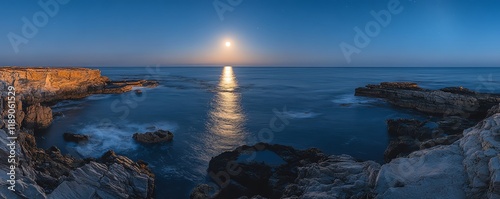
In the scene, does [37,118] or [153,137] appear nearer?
[153,137]

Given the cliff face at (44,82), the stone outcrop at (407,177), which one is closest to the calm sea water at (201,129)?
the cliff face at (44,82)

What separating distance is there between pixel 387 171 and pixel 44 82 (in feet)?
202

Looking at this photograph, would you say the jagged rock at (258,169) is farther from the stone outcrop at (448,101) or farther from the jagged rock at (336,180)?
the stone outcrop at (448,101)

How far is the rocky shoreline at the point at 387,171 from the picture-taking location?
478 inches

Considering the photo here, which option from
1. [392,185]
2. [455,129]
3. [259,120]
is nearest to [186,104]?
[259,120]

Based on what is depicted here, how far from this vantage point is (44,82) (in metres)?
55.0

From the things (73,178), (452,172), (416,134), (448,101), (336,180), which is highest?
(452,172)

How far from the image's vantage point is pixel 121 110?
50.7 meters

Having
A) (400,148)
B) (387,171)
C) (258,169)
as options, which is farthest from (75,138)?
(400,148)

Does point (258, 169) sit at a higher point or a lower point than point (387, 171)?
lower

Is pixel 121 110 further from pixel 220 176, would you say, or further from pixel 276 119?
pixel 220 176

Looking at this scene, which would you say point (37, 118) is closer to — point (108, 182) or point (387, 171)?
point (108, 182)

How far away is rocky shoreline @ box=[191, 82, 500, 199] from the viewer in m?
12.1

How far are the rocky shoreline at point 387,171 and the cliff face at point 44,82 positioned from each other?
145 ft
